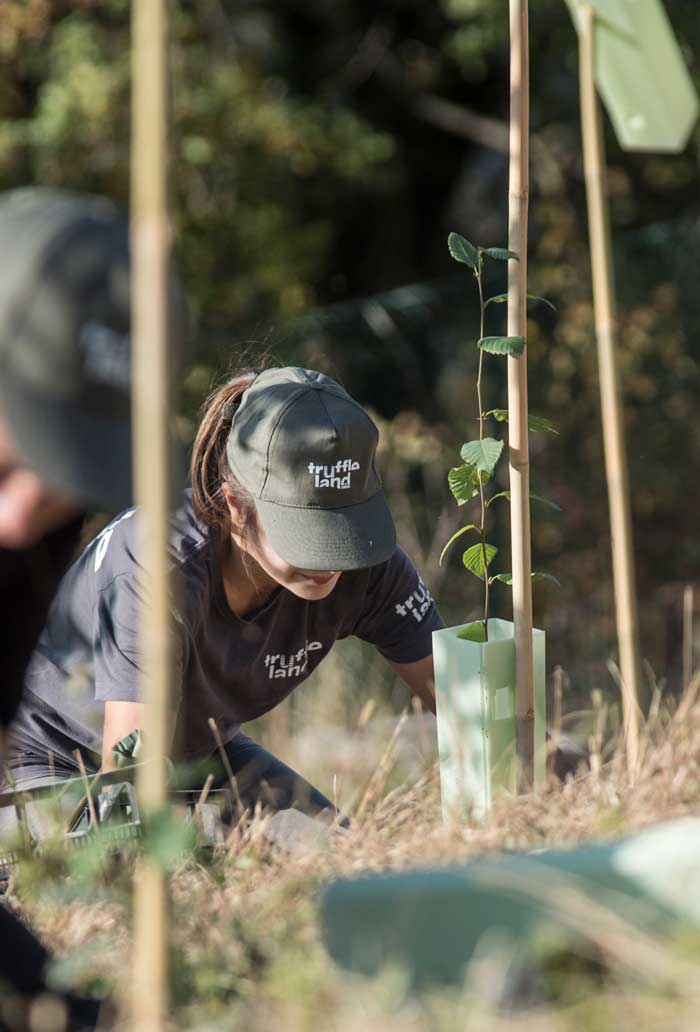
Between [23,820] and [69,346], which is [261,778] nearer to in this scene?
[23,820]

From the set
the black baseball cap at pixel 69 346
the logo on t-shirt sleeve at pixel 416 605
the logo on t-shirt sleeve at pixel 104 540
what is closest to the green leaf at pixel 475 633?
the logo on t-shirt sleeve at pixel 416 605

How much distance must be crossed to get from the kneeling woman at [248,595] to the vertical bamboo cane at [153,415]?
2.49 feet

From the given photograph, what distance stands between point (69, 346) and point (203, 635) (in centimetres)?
138

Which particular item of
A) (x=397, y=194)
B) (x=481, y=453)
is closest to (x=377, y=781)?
(x=481, y=453)

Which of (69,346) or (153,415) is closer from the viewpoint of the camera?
(153,415)

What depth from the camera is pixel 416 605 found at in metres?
2.93

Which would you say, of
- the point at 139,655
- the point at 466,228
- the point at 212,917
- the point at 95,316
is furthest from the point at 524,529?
the point at 466,228

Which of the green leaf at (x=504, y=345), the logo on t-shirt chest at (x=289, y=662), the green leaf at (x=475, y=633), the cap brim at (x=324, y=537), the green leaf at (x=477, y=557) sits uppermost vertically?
the green leaf at (x=504, y=345)

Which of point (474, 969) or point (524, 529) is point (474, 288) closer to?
point (524, 529)

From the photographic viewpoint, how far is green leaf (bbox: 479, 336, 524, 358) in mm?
2289

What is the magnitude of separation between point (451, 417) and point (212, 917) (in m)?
5.09

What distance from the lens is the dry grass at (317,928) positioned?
1.44 meters

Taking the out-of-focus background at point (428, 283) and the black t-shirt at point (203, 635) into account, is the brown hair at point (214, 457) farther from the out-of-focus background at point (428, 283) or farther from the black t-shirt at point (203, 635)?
the out-of-focus background at point (428, 283)

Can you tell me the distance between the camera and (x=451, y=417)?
22.5 feet
